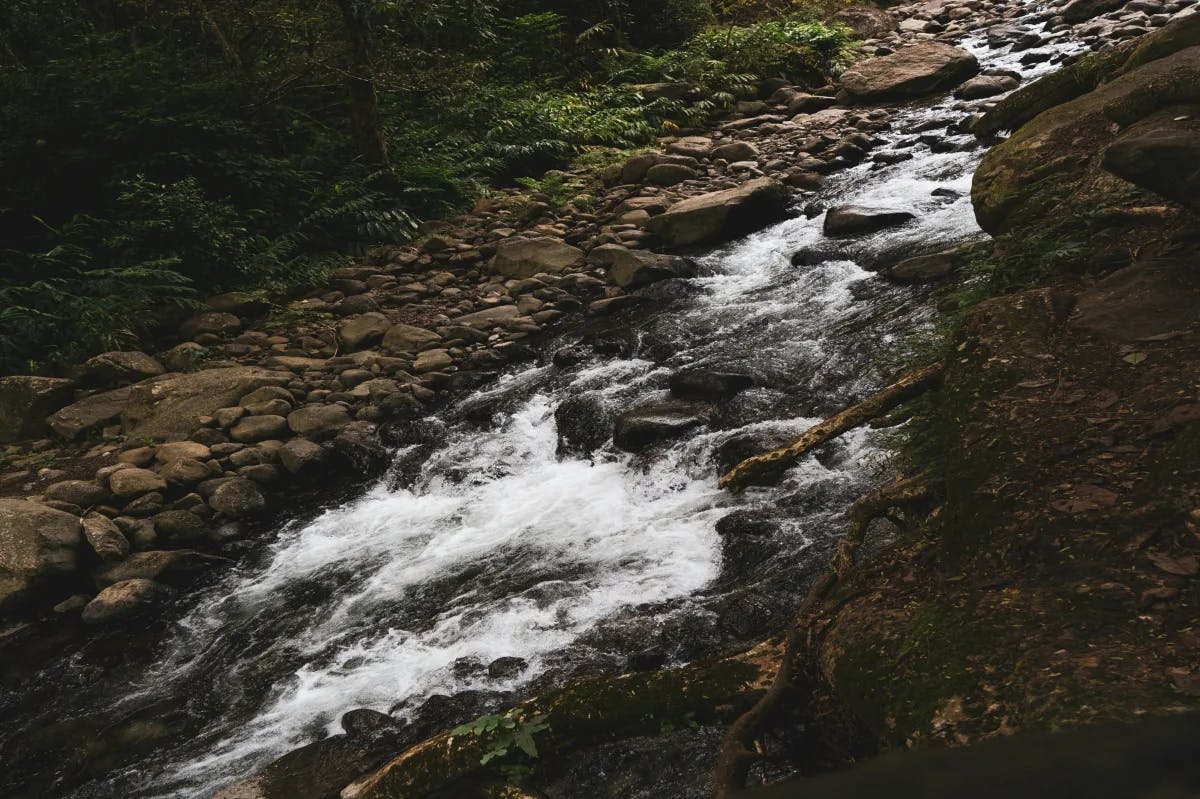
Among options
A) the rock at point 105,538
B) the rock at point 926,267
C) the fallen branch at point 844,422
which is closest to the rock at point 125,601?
the rock at point 105,538

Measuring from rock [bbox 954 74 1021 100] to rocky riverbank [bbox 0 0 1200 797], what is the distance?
0.06 metres

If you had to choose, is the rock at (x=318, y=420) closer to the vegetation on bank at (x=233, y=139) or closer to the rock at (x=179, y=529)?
the rock at (x=179, y=529)

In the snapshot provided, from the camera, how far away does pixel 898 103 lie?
1370 centimetres

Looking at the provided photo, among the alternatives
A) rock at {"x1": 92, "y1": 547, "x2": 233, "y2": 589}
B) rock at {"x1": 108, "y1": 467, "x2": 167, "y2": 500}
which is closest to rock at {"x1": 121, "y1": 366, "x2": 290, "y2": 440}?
rock at {"x1": 108, "y1": 467, "x2": 167, "y2": 500}

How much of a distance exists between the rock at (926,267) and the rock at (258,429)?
5.73 m

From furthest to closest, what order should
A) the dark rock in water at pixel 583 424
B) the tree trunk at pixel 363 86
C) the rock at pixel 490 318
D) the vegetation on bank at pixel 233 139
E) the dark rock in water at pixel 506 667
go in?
the tree trunk at pixel 363 86
the rock at pixel 490 318
the vegetation on bank at pixel 233 139
the dark rock in water at pixel 583 424
the dark rock in water at pixel 506 667

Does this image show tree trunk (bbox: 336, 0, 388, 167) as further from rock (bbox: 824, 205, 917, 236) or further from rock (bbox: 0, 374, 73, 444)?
rock (bbox: 824, 205, 917, 236)

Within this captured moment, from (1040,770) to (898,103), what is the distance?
49.4 feet

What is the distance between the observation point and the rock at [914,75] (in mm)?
13672

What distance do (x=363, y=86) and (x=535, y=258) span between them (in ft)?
10.8

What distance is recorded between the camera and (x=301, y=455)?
22.8 ft

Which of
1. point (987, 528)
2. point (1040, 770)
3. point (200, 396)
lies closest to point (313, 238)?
point (200, 396)

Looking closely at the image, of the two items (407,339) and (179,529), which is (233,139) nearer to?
(407,339)

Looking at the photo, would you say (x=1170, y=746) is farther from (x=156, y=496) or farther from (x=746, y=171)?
(x=746, y=171)
